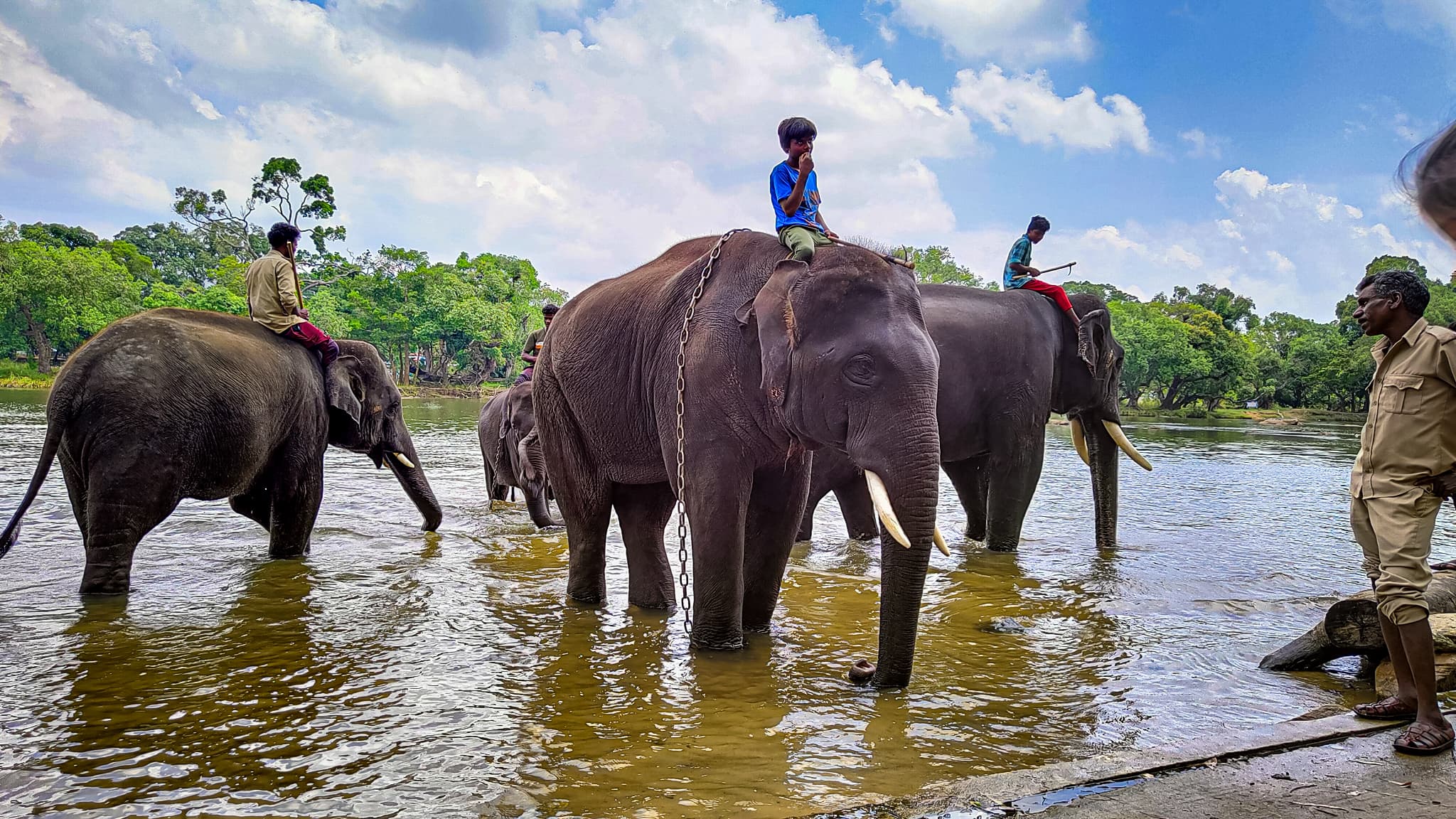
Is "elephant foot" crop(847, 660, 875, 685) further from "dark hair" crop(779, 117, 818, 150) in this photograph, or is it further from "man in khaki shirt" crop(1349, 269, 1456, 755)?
"dark hair" crop(779, 117, 818, 150)

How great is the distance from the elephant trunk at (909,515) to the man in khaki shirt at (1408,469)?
5.48ft

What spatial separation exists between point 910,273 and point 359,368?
5.64m

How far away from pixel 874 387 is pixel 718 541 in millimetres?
1122

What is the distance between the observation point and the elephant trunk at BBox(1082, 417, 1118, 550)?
345 inches

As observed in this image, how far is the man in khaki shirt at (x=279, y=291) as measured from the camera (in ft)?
23.8

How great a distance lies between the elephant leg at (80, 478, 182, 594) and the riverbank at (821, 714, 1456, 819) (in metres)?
4.93

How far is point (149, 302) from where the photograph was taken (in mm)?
56094

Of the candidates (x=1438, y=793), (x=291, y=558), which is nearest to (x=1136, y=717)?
(x=1438, y=793)

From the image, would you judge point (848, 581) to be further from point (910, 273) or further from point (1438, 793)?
point (1438, 793)

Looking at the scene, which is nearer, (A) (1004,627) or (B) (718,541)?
(B) (718,541)

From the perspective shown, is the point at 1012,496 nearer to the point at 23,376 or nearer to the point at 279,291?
the point at 279,291

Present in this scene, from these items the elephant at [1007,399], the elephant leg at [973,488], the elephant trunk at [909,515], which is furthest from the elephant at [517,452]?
the elephant trunk at [909,515]

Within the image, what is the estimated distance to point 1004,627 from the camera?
5664 millimetres

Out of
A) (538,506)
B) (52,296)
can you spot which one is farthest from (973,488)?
(52,296)
